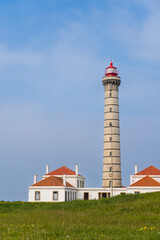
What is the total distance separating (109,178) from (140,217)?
37.2 metres

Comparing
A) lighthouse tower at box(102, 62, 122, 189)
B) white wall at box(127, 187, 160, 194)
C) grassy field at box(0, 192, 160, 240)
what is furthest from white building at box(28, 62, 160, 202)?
grassy field at box(0, 192, 160, 240)

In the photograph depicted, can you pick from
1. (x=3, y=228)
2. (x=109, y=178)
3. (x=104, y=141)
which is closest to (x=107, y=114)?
(x=104, y=141)

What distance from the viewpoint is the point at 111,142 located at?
55906 mm

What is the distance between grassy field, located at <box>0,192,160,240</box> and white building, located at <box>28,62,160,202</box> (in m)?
23.6

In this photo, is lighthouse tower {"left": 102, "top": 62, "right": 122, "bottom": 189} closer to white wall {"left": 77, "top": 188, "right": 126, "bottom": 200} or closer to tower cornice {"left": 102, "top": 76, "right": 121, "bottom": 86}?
white wall {"left": 77, "top": 188, "right": 126, "bottom": 200}

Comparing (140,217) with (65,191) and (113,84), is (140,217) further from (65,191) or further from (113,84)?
(113,84)

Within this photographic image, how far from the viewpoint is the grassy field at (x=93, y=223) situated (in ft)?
40.2

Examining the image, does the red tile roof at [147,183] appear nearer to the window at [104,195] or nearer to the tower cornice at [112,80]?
the window at [104,195]

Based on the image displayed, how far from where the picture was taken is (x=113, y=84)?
58344 mm

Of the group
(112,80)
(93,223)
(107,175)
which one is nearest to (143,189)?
(107,175)

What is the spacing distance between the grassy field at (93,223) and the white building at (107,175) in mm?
23558

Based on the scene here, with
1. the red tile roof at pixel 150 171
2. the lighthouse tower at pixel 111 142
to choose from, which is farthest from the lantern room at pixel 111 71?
the red tile roof at pixel 150 171

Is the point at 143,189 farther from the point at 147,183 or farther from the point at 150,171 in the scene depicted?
the point at 150,171

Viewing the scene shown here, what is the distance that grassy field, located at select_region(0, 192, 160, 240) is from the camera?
1226 cm
